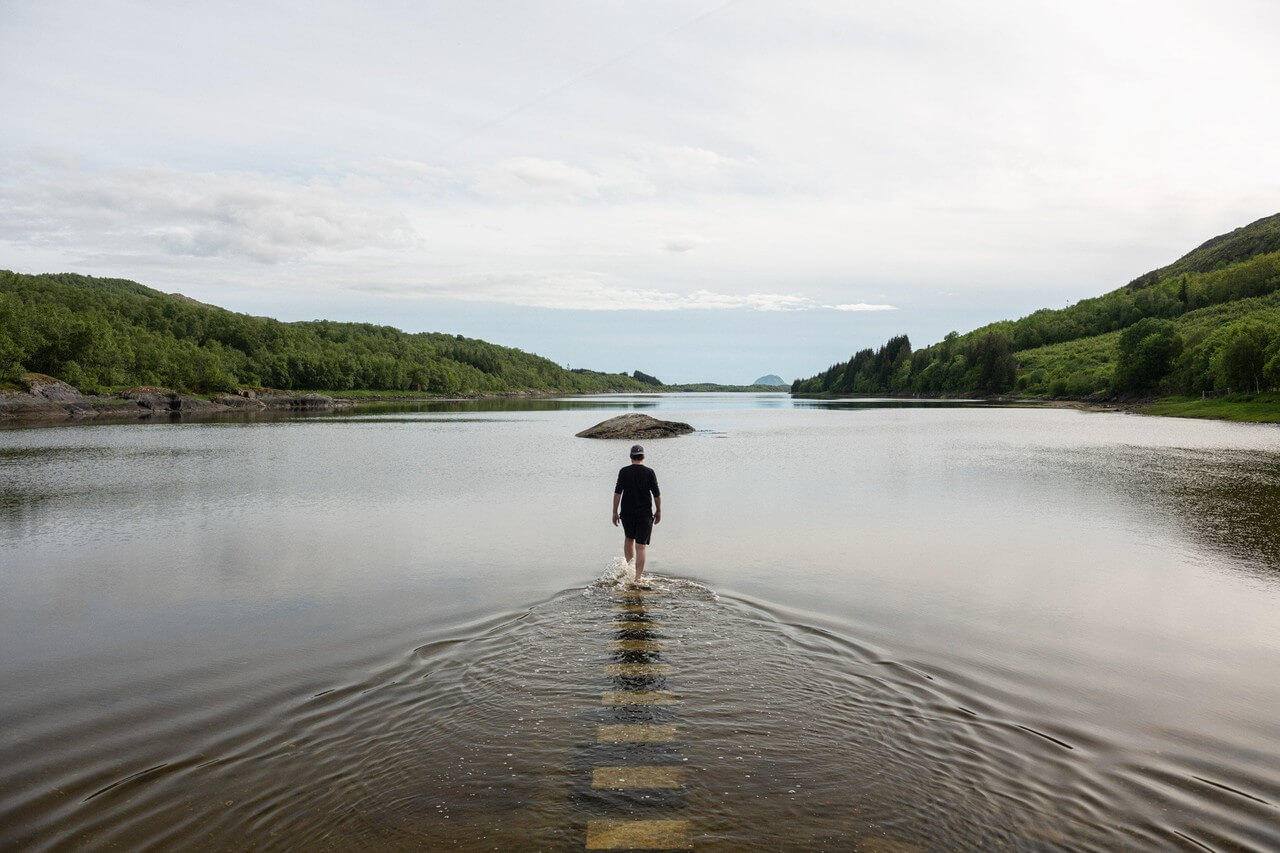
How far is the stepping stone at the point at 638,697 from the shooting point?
31.0ft

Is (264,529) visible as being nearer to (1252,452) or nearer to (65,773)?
(65,773)

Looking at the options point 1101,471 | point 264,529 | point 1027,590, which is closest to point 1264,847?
point 1027,590

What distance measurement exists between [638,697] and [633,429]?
181 feet

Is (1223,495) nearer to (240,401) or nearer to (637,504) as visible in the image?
(637,504)

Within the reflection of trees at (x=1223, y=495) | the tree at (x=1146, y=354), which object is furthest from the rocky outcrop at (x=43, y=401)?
the tree at (x=1146, y=354)

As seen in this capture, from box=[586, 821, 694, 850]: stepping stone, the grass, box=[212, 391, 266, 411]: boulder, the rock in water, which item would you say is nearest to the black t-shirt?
box=[586, 821, 694, 850]: stepping stone

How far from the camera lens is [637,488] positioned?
1579 centimetres

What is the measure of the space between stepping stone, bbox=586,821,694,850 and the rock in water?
55.6m

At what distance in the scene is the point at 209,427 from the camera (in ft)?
254

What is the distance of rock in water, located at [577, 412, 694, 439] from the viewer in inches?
2488

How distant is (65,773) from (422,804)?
3.97 meters

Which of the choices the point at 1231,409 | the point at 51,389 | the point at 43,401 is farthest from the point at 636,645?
the point at 51,389

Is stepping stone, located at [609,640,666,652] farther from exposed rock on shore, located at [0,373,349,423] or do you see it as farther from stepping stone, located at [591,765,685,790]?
exposed rock on shore, located at [0,373,349,423]

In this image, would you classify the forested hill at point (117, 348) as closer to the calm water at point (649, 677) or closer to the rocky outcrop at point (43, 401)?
the rocky outcrop at point (43, 401)
